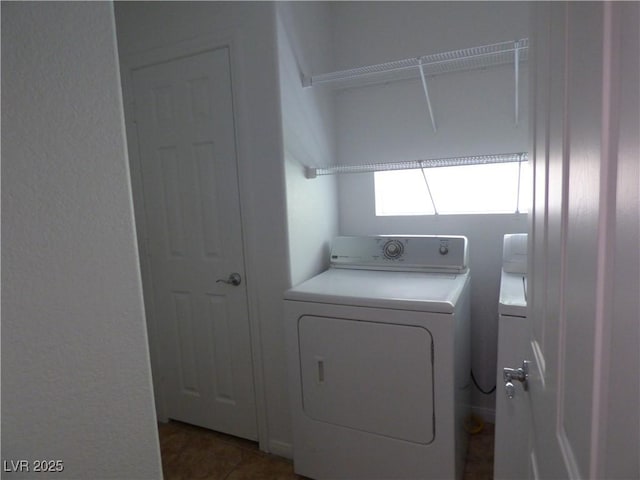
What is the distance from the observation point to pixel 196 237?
2.21 metres

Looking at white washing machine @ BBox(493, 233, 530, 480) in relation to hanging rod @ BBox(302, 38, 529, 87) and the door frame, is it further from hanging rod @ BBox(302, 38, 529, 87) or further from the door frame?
the door frame

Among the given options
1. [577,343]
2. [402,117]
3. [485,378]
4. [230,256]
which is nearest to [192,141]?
[230,256]

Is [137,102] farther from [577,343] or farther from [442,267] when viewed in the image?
[577,343]

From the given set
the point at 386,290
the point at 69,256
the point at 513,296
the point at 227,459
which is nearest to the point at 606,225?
the point at 69,256

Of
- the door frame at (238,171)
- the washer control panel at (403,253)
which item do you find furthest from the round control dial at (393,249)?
the door frame at (238,171)

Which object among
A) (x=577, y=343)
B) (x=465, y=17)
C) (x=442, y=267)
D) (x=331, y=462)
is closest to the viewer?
(x=577, y=343)

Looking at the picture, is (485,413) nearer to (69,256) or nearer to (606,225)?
(606,225)

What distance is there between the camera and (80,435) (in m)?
0.74

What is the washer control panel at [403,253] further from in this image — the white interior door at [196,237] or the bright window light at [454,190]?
the white interior door at [196,237]

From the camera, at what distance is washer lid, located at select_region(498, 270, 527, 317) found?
4.40 ft

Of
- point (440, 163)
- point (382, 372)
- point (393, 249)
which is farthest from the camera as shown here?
point (393, 249)

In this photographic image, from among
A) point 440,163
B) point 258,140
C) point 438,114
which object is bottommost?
point 440,163

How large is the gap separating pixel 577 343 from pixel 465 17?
7.56 ft

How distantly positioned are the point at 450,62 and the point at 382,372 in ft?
5.85
